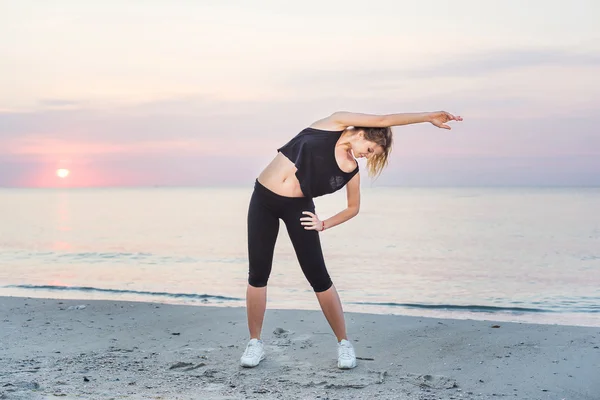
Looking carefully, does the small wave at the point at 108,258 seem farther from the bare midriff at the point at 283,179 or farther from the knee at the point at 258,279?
the bare midriff at the point at 283,179

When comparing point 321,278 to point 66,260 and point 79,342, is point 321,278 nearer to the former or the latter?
point 79,342

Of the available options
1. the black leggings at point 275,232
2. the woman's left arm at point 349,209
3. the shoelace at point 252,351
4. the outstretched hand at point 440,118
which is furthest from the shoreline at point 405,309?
the outstretched hand at point 440,118

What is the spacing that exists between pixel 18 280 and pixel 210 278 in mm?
3313

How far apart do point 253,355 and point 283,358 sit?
13.9 inches

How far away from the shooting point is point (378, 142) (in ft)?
14.2

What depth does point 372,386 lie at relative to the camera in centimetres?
431

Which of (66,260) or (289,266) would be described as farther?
(66,260)

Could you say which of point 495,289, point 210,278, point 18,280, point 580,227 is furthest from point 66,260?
point 580,227

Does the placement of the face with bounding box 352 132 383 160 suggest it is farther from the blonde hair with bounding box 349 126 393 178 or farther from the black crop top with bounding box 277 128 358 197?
the black crop top with bounding box 277 128 358 197

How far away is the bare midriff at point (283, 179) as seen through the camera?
456 centimetres

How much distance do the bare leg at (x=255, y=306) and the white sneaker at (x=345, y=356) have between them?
0.63 metres

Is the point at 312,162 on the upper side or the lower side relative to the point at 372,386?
upper

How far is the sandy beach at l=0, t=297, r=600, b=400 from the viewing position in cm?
421

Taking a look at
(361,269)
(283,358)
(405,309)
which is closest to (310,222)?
(283,358)
